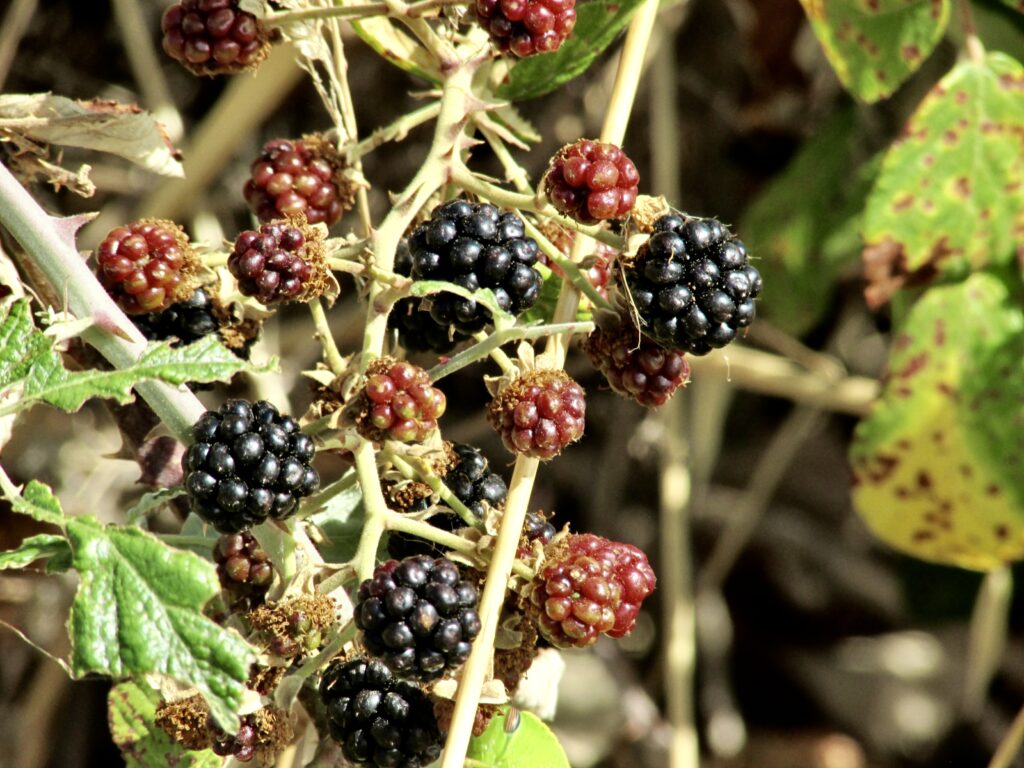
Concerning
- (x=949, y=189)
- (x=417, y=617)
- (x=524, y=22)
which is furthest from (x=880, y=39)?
(x=417, y=617)

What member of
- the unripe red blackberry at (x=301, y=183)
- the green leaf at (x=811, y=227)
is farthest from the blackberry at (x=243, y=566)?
the green leaf at (x=811, y=227)

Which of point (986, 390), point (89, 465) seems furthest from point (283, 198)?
point (89, 465)

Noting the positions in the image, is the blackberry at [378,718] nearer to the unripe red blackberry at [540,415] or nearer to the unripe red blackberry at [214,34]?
the unripe red blackberry at [540,415]

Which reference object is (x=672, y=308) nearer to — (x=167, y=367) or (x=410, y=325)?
(x=410, y=325)

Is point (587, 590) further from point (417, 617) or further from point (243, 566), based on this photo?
point (243, 566)

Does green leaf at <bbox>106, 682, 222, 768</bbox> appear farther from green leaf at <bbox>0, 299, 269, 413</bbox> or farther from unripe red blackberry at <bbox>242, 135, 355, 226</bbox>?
unripe red blackberry at <bbox>242, 135, 355, 226</bbox>

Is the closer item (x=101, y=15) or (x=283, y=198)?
(x=283, y=198)
